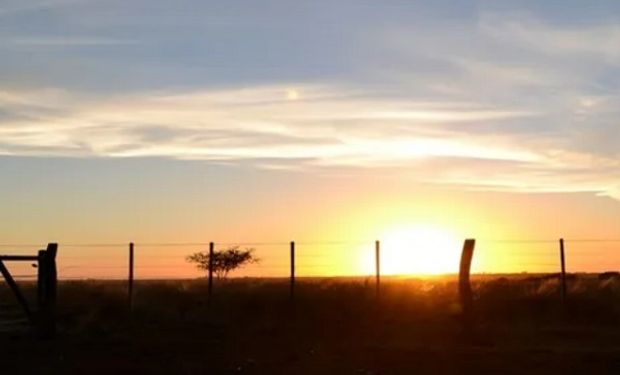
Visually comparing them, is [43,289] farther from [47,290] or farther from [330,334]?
[330,334]

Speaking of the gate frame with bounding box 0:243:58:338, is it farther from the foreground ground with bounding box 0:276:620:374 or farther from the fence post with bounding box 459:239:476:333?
the fence post with bounding box 459:239:476:333

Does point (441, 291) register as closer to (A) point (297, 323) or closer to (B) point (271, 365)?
(A) point (297, 323)

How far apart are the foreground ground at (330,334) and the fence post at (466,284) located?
0.35 meters

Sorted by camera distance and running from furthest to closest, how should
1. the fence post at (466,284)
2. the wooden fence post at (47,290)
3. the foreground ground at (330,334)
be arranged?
→ the wooden fence post at (47,290) → the fence post at (466,284) → the foreground ground at (330,334)

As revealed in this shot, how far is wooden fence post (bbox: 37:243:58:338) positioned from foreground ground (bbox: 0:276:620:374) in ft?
1.53

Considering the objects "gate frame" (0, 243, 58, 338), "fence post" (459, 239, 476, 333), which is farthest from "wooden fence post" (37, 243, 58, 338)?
"fence post" (459, 239, 476, 333)

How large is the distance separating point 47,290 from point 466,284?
9675 millimetres

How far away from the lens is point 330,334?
23422 millimetres

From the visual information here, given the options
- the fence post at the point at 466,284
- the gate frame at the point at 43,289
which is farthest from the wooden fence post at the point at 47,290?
the fence post at the point at 466,284

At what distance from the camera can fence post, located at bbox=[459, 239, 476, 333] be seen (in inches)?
878

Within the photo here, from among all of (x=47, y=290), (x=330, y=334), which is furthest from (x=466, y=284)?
(x=47, y=290)

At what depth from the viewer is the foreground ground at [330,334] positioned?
1769cm

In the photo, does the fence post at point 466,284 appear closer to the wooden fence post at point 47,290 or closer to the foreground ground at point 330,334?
the foreground ground at point 330,334

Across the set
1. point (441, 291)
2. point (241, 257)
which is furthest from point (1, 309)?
point (241, 257)
